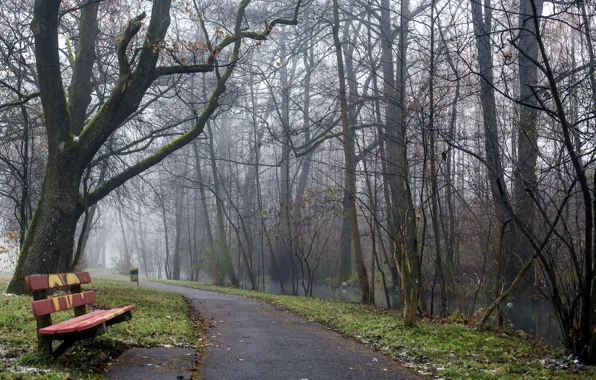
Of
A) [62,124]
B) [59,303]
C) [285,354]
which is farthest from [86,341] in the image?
[62,124]

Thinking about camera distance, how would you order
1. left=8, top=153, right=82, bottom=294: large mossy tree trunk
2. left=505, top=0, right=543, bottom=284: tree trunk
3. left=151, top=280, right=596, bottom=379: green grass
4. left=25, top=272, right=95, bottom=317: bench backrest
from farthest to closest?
left=8, top=153, right=82, bottom=294: large mossy tree trunk < left=505, top=0, right=543, bottom=284: tree trunk < left=151, top=280, right=596, bottom=379: green grass < left=25, top=272, right=95, bottom=317: bench backrest

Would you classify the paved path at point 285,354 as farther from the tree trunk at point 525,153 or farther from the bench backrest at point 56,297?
the tree trunk at point 525,153

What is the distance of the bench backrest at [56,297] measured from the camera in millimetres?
5414

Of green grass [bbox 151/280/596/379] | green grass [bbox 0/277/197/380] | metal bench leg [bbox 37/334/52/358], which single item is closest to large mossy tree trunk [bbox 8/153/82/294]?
green grass [bbox 0/277/197/380]

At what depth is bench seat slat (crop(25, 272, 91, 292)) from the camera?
214 inches

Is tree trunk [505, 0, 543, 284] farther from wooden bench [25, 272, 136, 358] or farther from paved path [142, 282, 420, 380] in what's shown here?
wooden bench [25, 272, 136, 358]

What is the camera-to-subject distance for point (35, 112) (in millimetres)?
16031

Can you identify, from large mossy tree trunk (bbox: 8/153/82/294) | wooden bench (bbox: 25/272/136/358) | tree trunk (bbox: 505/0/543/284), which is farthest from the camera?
large mossy tree trunk (bbox: 8/153/82/294)

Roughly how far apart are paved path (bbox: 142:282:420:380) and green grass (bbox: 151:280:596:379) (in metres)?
0.35

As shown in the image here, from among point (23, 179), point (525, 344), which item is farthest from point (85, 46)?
point (525, 344)

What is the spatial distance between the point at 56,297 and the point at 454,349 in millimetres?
4961

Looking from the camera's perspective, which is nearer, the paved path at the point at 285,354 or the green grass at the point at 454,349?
the paved path at the point at 285,354

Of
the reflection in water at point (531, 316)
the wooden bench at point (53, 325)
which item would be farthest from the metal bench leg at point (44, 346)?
the reflection in water at point (531, 316)

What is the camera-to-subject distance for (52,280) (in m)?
5.95
